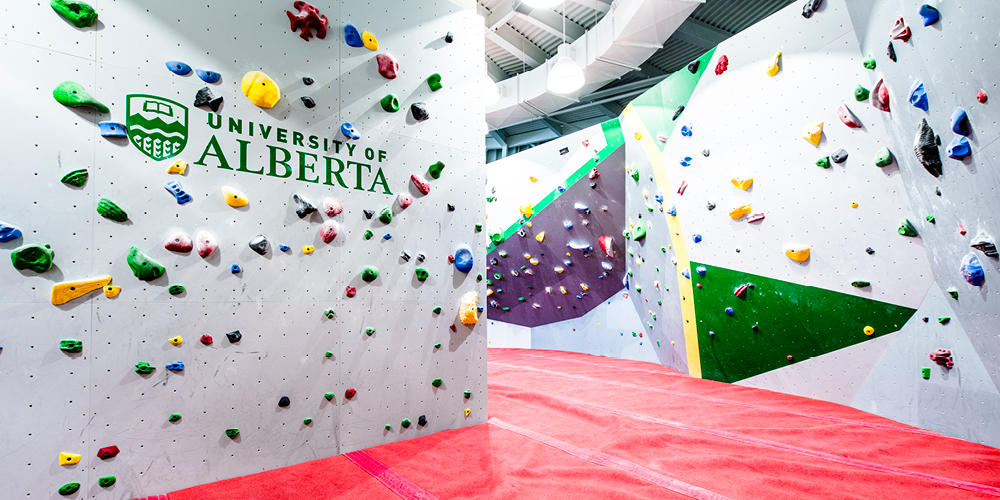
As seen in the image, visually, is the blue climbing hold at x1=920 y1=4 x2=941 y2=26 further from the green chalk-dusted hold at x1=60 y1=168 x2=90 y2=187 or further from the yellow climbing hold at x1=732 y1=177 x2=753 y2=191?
the green chalk-dusted hold at x1=60 y1=168 x2=90 y2=187

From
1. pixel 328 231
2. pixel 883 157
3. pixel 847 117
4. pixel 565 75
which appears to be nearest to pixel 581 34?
pixel 565 75

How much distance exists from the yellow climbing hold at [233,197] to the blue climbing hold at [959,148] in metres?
2.99

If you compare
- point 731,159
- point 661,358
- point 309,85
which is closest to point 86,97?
point 309,85

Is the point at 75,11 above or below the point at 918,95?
above

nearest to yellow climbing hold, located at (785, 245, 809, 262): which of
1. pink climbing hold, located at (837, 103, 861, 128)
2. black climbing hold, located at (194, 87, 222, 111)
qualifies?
pink climbing hold, located at (837, 103, 861, 128)

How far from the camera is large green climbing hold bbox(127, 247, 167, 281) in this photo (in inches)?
67.0

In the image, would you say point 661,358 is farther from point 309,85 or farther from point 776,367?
point 309,85

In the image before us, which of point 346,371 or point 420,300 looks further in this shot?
point 420,300

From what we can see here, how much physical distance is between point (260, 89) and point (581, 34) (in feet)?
18.2

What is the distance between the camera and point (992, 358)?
2.16m

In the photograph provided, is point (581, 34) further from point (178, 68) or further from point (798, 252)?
point (178, 68)

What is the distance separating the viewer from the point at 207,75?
73.4 inches

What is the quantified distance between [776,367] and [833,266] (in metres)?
0.93

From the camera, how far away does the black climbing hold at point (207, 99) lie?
72.6 inches
